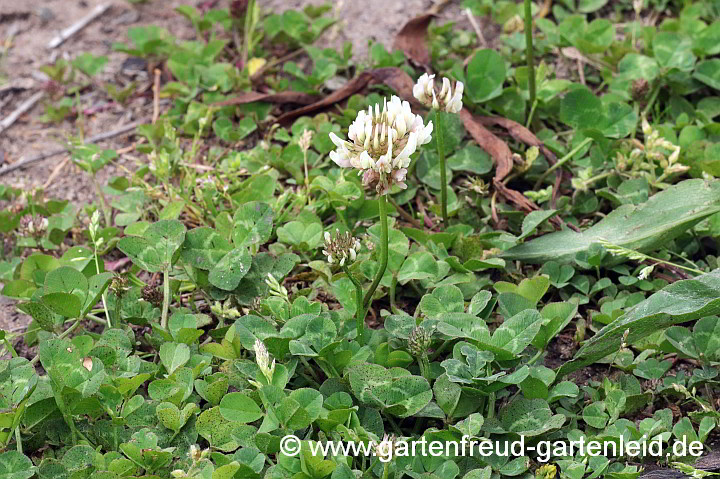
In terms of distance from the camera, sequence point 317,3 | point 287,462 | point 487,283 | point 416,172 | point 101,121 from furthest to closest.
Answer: point 317,3 → point 101,121 → point 416,172 → point 487,283 → point 287,462

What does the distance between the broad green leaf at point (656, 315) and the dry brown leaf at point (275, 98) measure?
Answer: 1.69m

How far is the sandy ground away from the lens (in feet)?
11.0

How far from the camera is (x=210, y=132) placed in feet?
11.1

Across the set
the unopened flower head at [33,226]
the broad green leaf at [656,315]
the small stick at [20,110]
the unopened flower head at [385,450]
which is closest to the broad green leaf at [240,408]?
the unopened flower head at [385,450]

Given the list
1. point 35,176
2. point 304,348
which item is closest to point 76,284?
point 304,348

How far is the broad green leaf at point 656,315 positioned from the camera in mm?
2154

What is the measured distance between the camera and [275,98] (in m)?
3.36

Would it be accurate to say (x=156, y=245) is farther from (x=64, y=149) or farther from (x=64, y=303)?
(x=64, y=149)

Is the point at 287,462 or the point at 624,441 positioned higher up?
the point at 287,462

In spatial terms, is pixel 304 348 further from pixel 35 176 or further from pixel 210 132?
pixel 35 176

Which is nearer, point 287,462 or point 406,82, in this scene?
point 287,462

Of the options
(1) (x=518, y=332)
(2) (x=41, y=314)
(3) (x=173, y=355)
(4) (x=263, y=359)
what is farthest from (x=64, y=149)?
(1) (x=518, y=332)

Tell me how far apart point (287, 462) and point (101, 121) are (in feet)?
7.18

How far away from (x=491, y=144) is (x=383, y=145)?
A: 1.09m
